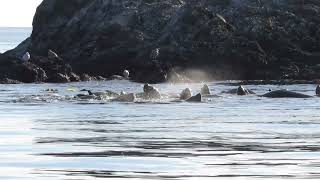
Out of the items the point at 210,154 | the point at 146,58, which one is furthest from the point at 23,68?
the point at 210,154

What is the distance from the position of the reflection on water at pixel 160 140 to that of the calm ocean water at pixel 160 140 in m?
0.02

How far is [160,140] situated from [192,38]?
5267 cm

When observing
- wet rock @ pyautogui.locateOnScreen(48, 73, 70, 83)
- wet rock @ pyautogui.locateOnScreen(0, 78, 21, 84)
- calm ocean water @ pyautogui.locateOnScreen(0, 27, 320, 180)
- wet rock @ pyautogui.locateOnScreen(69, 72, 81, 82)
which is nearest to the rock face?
wet rock @ pyautogui.locateOnScreen(69, 72, 81, 82)

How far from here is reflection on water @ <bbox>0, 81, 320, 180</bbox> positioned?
1625 cm

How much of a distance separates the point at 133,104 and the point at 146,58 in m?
32.5

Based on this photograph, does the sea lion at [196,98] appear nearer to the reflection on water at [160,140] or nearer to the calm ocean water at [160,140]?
the calm ocean water at [160,140]

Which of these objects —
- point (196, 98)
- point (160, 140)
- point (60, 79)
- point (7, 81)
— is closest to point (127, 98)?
point (196, 98)

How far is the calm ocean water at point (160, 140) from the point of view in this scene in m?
16.2

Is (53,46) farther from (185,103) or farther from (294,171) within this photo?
(294,171)

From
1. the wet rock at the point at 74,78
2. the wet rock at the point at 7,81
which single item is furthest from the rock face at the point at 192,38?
the wet rock at the point at 7,81

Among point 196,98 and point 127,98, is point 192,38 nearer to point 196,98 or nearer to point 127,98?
point 196,98

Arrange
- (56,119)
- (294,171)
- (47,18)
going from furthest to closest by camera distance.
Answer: (47,18)
(56,119)
(294,171)

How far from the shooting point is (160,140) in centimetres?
2319

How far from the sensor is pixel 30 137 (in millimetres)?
23422
